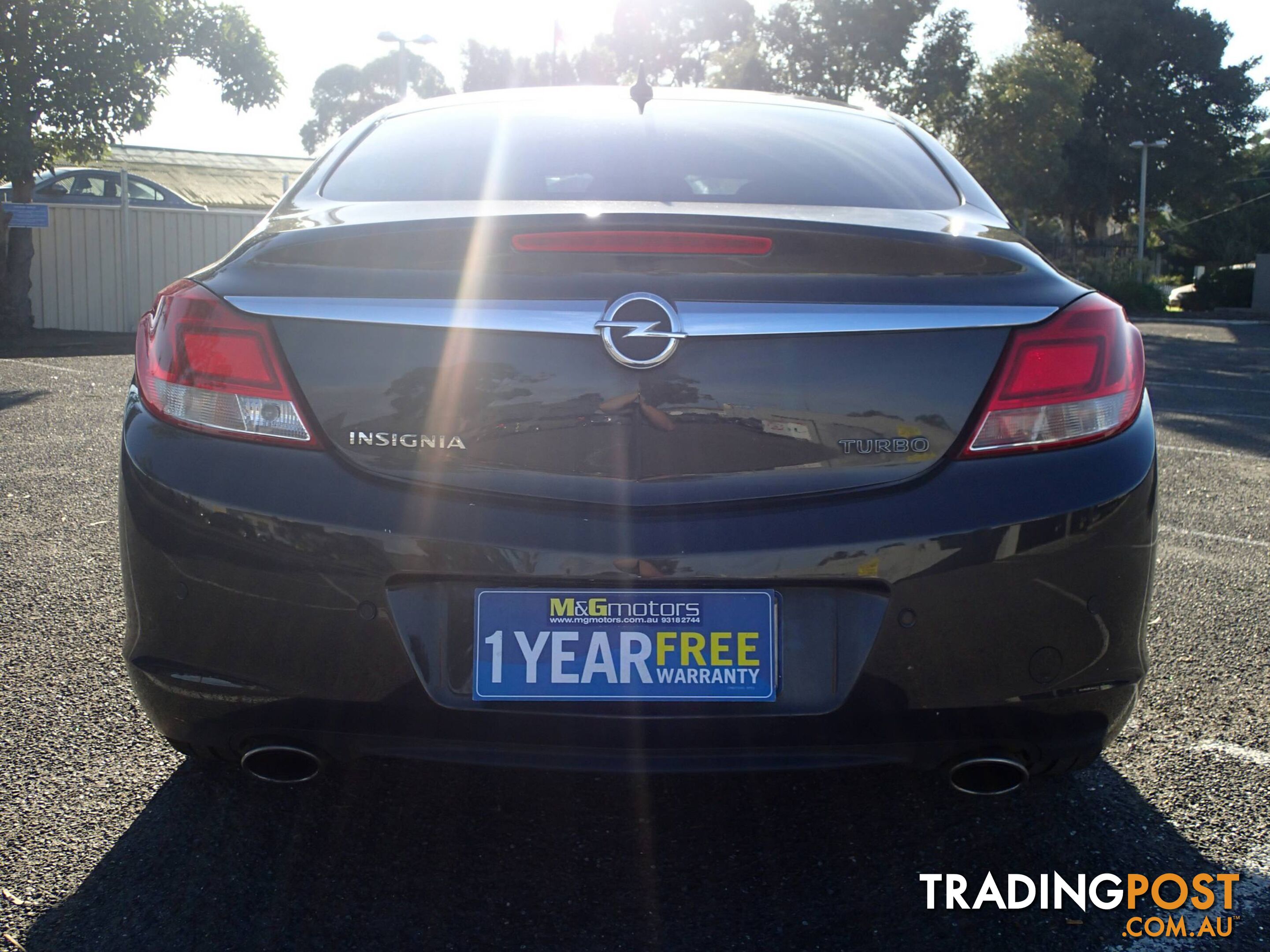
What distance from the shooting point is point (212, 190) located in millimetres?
35469

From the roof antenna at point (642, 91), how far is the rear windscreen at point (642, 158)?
1.5 inches

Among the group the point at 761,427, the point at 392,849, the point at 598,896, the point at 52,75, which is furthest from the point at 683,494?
the point at 52,75

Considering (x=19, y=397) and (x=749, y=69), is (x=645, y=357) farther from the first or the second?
(x=749, y=69)

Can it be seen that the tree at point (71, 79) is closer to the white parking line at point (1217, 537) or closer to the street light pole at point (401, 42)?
→ the street light pole at point (401, 42)

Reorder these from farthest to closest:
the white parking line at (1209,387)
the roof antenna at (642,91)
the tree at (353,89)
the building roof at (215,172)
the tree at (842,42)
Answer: the tree at (353,89)
the building roof at (215,172)
the tree at (842,42)
the white parking line at (1209,387)
the roof antenna at (642,91)

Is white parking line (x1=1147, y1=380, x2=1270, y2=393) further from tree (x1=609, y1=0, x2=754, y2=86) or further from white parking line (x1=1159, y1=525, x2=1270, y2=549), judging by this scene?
tree (x1=609, y1=0, x2=754, y2=86)

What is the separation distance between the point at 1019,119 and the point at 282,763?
32198 millimetres

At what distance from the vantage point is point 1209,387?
12.1 m

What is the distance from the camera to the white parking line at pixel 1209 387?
464 inches

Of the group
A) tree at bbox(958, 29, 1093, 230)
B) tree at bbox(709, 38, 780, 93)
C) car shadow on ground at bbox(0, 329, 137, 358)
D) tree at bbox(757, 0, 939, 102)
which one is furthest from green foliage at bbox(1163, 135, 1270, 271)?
car shadow on ground at bbox(0, 329, 137, 358)

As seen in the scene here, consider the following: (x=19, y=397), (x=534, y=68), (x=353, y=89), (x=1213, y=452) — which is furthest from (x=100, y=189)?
(x=353, y=89)

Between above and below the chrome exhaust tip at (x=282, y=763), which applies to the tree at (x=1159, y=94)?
above

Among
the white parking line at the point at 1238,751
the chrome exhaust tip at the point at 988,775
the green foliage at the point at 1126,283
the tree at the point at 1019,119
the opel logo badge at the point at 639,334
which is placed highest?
the tree at the point at 1019,119

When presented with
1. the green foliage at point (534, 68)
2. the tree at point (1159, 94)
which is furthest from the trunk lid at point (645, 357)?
the tree at point (1159, 94)
